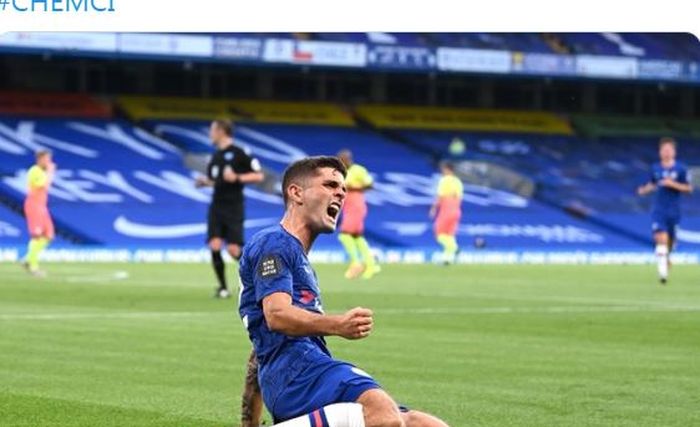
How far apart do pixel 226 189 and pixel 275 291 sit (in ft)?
49.5

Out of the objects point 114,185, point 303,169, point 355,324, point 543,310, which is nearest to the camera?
point 355,324

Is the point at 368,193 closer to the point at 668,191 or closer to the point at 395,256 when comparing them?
the point at 395,256

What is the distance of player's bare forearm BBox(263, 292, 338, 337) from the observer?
727 cm

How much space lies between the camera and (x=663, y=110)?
6122 cm

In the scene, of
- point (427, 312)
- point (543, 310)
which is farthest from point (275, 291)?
point (543, 310)

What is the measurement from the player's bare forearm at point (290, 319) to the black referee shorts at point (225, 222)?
588 inches

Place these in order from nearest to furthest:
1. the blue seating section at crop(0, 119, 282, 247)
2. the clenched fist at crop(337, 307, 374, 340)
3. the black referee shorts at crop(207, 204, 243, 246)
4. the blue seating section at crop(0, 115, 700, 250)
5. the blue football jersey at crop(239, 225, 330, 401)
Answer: the clenched fist at crop(337, 307, 374, 340), the blue football jersey at crop(239, 225, 330, 401), the black referee shorts at crop(207, 204, 243, 246), the blue seating section at crop(0, 119, 282, 247), the blue seating section at crop(0, 115, 700, 250)

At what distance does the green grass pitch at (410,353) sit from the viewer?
10688mm

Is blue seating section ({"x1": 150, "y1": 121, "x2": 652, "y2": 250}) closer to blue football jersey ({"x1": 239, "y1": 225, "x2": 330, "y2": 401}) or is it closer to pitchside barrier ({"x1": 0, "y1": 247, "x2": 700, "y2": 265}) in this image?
pitchside barrier ({"x1": 0, "y1": 247, "x2": 700, "y2": 265})

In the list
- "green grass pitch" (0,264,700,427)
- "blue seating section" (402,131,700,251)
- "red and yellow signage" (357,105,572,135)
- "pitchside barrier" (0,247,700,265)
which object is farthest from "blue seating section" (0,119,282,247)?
"green grass pitch" (0,264,700,427)

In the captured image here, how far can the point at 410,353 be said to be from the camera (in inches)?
577
